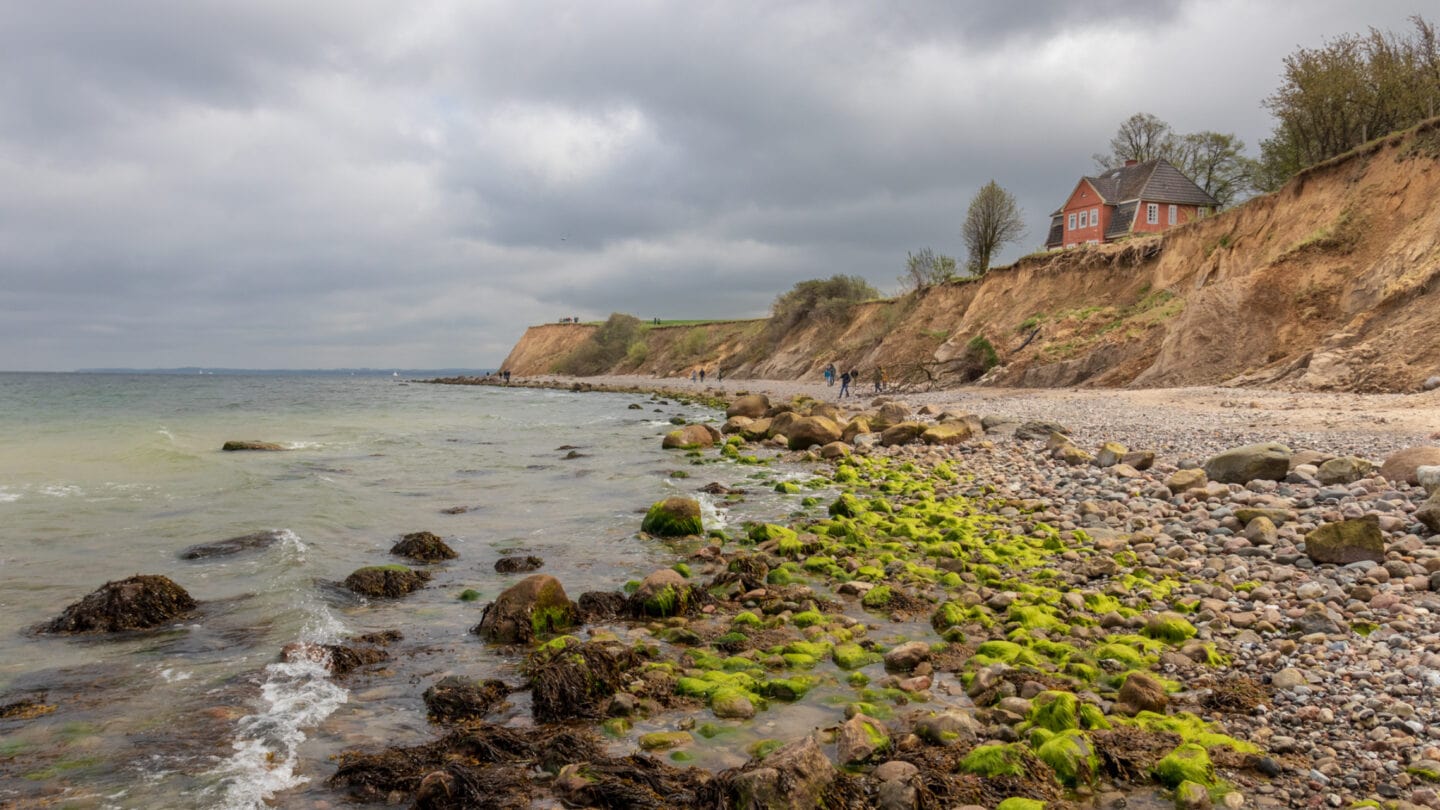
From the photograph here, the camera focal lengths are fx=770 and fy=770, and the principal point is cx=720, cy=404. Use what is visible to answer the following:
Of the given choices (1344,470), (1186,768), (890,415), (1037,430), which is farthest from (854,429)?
(1186,768)

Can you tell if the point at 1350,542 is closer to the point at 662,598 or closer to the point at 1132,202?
the point at 662,598

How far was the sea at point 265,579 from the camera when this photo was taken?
5.27 metres

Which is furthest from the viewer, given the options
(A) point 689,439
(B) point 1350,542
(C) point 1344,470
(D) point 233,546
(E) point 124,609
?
(A) point 689,439

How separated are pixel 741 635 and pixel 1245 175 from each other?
62.9 metres

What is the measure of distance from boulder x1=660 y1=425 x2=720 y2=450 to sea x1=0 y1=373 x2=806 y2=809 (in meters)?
0.64

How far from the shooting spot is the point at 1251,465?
1105cm

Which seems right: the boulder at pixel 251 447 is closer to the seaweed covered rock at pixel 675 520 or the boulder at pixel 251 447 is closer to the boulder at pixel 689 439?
the boulder at pixel 689 439

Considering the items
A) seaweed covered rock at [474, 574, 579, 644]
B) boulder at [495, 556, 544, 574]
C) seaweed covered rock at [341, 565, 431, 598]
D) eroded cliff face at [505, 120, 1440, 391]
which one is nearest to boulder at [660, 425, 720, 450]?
boulder at [495, 556, 544, 574]

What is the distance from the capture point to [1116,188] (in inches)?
2088

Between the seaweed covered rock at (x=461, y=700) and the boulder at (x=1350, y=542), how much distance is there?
790 cm

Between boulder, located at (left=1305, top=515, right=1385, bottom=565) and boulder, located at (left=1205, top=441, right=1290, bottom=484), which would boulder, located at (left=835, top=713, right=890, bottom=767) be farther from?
boulder, located at (left=1205, top=441, right=1290, bottom=484)

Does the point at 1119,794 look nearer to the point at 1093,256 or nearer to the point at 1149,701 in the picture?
the point at 1149,701

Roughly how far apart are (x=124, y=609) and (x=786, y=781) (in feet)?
24.4

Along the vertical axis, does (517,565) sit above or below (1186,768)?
below
